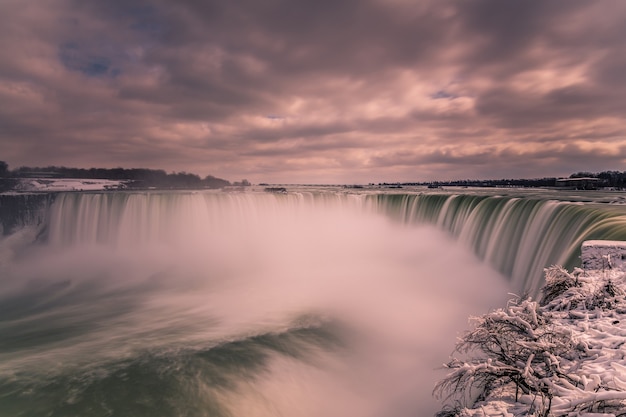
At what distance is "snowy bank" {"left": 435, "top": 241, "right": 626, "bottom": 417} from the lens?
3.31m

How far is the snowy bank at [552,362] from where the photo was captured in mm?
3307

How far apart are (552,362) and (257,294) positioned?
66.3 ft

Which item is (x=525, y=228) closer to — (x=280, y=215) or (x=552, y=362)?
(x=552, y=362)

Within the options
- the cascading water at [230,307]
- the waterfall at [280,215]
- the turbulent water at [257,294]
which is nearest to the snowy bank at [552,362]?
the cascading water at [230,307]

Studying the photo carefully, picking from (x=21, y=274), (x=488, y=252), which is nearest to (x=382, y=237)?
(x=488, y=252)

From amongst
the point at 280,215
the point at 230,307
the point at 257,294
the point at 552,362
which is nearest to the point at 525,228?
the point at 257,294

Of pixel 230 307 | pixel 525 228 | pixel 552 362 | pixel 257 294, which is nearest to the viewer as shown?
pixel 552 362

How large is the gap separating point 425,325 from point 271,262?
65.7 feet

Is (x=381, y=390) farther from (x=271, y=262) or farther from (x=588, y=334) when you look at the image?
(x=271, y=262)

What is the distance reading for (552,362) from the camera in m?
3.80

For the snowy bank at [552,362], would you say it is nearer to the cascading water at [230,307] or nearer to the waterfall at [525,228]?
the cascading water at [230,307]

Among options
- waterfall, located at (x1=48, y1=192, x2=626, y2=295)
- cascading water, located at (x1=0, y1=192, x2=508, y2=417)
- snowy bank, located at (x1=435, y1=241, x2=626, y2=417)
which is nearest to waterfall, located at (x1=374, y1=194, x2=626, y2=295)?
waterfall, located at (x1=48, y1=192, x2=626, y2=295)

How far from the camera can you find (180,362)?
11.3m

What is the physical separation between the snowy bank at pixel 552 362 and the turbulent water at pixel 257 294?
18.7ft
